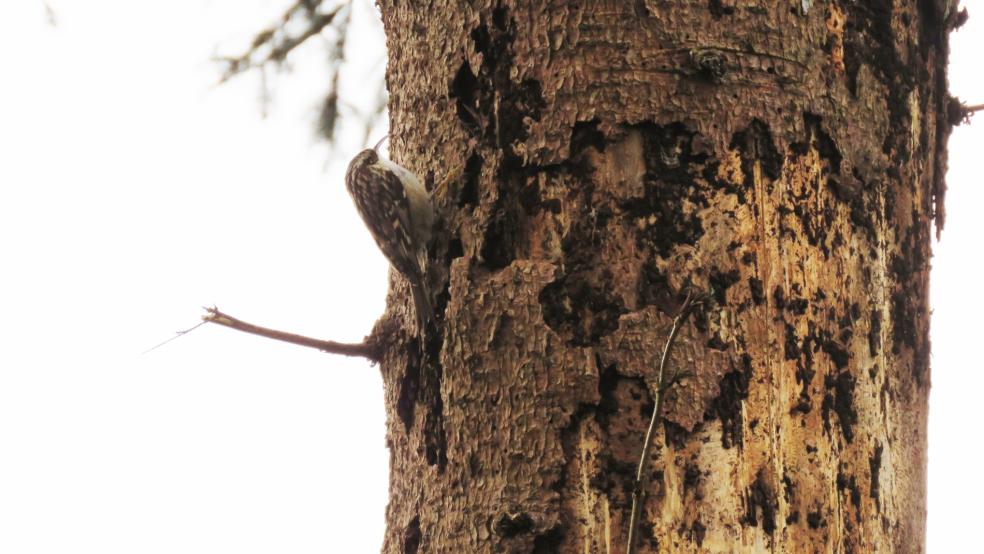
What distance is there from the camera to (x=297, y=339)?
1.87 meters

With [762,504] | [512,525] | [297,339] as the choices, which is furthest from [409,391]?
[762,504]

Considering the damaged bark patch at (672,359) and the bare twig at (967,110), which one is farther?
the bare twig at (967,110)

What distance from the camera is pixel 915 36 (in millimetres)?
1897

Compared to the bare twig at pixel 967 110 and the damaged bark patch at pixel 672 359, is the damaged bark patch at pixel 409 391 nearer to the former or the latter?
the damaged bark patch at pixel 672 359

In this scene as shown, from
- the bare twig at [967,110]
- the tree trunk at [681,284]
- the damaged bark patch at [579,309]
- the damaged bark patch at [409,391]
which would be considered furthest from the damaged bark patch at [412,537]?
the bare twig at [967,110]

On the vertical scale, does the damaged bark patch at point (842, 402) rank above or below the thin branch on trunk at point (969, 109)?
below

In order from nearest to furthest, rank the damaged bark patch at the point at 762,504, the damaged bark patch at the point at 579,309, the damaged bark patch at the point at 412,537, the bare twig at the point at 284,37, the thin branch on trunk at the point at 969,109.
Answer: the damaged bark patch at the point at 762,504
the damaged bark patch at the point at 579,309
the damaged bark patch at the point at 412,537
the thin branch on trunk at the point at 969,109
the bare twig at the point at 284,37

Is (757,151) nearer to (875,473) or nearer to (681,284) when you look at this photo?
(681,284)

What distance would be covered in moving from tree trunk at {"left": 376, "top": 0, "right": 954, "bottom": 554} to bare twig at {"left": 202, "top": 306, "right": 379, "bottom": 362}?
68 mm

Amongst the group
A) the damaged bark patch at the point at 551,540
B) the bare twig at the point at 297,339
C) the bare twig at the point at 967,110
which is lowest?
the damaged bark patch at the point at 551,540

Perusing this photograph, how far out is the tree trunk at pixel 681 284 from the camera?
1580 millimetres

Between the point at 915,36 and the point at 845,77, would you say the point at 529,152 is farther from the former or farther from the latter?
the point at 915,36

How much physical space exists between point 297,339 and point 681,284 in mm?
615

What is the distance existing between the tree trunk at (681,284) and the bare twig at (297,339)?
0.07 metres
